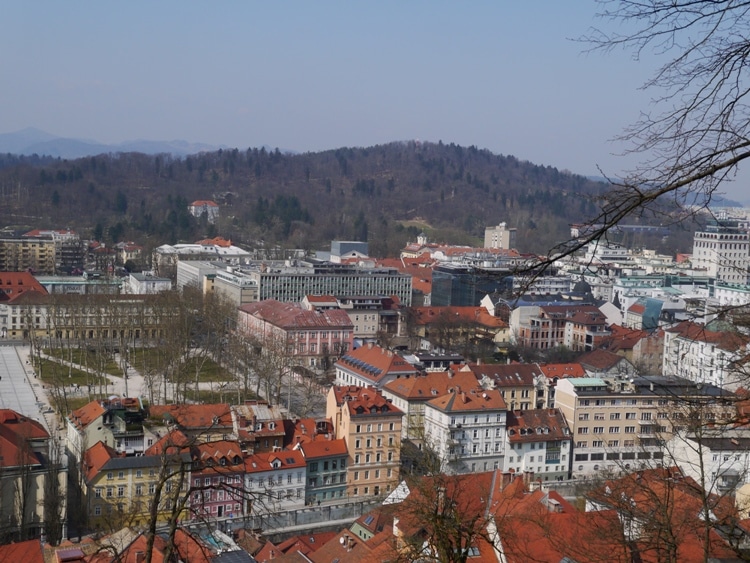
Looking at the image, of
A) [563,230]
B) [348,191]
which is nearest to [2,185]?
[348,191]

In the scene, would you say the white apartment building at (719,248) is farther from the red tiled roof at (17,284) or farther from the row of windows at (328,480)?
the red tiled roof at (17,284)

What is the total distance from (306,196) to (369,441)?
51.3 meters

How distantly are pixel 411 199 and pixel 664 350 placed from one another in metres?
45.2

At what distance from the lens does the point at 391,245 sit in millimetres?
45219

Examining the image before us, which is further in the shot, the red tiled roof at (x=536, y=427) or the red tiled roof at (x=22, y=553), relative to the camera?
the red tiled roof at (x=536, y=427)

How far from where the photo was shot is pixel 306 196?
2489 inches

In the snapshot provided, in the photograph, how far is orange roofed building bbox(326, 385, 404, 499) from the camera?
1273 cm

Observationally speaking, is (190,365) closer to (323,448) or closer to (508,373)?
(508,373)

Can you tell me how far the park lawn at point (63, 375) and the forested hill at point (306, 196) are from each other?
19745 millimetres

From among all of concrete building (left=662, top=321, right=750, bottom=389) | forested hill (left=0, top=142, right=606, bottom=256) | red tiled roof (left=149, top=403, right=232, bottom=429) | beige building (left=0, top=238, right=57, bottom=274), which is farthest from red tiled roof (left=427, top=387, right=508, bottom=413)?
forested hill (left=0, top=142, right=606, bottom=256)

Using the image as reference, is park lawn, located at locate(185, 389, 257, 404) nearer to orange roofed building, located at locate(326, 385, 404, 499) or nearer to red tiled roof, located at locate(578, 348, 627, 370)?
orange roofed building, located at locate(326, 385, 404, 499)

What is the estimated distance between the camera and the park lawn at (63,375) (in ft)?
60.0

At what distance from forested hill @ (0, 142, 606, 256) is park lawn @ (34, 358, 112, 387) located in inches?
777

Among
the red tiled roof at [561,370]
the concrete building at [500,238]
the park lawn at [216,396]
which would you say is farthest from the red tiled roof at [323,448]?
the concrete building at [500,238]
